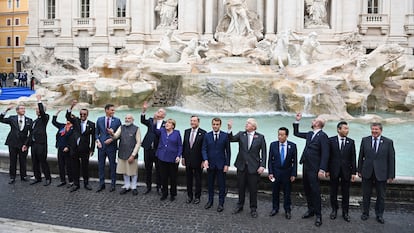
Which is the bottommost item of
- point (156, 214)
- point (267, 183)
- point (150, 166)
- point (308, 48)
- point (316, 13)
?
point (156, 214)

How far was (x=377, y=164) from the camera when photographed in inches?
196

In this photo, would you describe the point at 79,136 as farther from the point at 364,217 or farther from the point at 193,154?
the point at 364,217

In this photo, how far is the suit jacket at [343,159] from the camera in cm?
503

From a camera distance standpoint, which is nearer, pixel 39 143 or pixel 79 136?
pixel 79 136

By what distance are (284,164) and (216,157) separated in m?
0.89

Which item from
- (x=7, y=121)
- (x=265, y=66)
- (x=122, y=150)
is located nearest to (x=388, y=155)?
(x=122, y=150)

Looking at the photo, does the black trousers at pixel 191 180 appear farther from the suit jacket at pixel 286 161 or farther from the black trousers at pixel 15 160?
the black trousers at pixel 15 160

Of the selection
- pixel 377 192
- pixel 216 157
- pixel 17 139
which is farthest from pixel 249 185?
pixel 17 139

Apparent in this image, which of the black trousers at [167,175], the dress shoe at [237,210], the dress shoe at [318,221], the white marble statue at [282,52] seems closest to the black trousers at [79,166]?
the black trousers at [167,175]

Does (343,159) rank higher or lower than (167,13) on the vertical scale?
lower

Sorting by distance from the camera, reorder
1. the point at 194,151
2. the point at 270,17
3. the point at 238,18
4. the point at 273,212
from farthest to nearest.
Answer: the point at 270,17
the point at 238,18
the point at 194,151
the point at 273,212

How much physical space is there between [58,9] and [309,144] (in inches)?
1016

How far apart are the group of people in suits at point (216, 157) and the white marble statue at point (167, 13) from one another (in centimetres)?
1886

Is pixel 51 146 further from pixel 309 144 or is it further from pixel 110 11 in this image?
pixel 110 11
